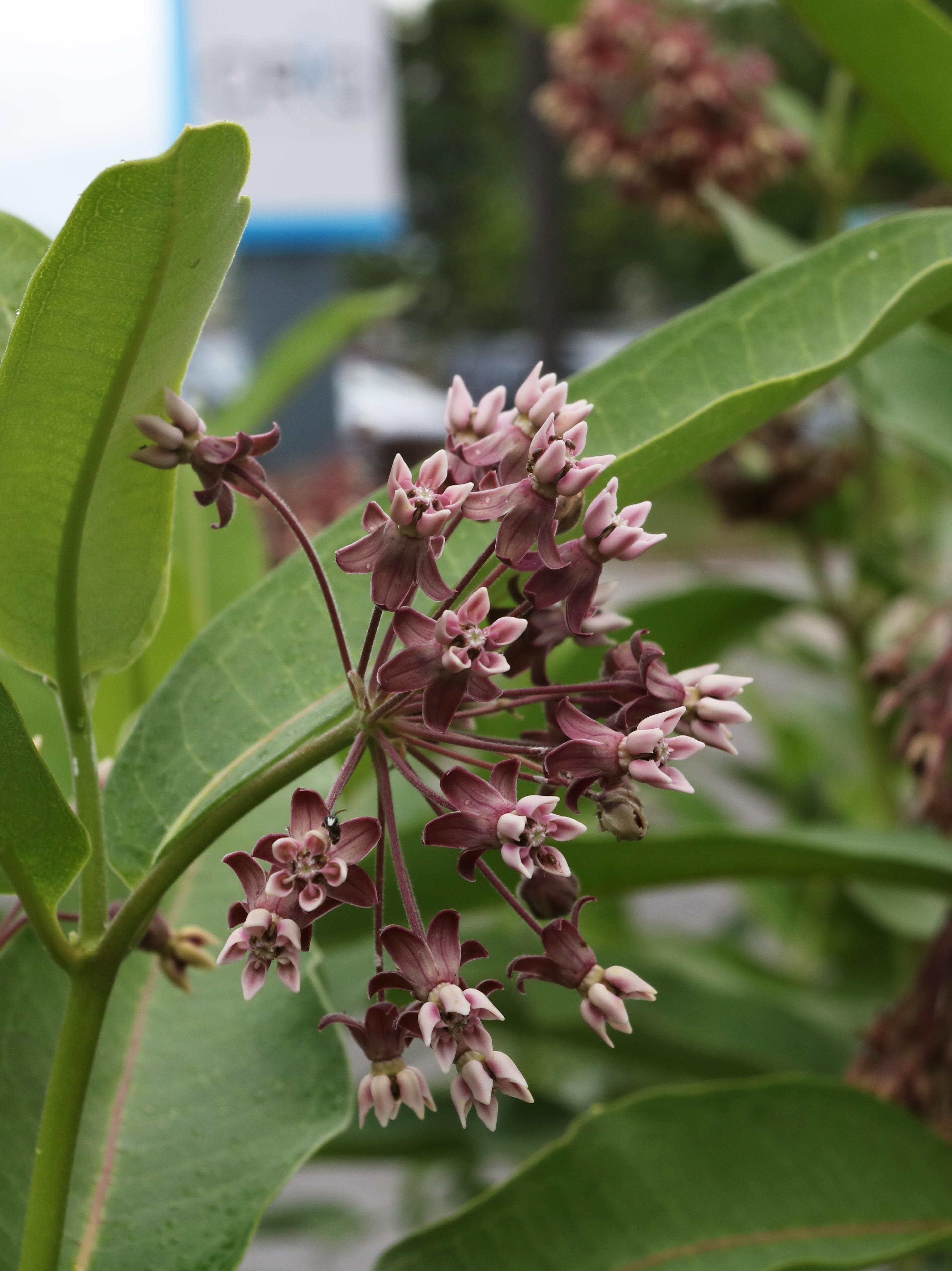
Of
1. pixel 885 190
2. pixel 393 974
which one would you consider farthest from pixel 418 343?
pixel 393 974

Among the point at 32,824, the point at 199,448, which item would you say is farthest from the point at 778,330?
the point at 32,824

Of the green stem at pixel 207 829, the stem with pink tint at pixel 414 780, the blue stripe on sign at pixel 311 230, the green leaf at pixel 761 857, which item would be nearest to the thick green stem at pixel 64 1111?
the green stem at pixel 207 829

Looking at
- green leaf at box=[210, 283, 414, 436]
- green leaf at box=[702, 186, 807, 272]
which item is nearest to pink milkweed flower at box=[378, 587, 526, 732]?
green leaf at box=[702, 186, 807, 272]

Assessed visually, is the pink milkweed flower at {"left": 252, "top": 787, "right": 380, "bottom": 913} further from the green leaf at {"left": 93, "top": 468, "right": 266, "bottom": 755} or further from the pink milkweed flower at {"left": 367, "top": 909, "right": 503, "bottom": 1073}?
the green leaf at {"left": 93, "top": 468, "right": 266, "bottom": 755}

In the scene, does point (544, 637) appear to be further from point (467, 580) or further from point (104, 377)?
point (104, 377)

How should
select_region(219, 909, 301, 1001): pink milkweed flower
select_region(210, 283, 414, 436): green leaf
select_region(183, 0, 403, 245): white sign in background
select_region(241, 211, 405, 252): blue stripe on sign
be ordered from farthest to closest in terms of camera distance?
select_region(183, 0, 403, 245): white sign in background, select_region(241, 211, 405, 252): blue stripe on sign, select_region(210, 283, 414, 436): green leaf, select_region(219, 909, 301, 1001): pink milkweed flower

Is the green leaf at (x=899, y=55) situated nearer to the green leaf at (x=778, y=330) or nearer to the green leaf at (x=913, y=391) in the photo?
the green leaf at (x=913, y=391)

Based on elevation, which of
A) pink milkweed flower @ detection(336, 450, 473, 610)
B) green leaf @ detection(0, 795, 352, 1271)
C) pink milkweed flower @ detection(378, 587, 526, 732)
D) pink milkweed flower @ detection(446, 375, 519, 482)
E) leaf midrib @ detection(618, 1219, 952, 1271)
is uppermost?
pink milkweed flower @ detection(446, 375, 519, 482)
